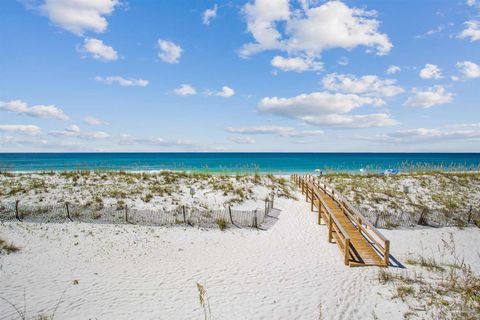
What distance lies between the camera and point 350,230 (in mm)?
12664

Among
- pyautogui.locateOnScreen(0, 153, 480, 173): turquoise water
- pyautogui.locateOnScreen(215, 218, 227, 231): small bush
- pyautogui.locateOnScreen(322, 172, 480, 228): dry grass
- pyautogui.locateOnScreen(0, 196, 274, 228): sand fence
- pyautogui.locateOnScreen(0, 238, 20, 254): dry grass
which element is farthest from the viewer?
pyautogui.locateOnScreen(0, 153, 480, 173): turquoise water

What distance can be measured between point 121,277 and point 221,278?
10.4 ft

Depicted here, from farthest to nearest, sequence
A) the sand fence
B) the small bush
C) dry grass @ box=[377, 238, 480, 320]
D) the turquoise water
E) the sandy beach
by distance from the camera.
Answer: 1. the turquoise water
2. the sand fence
3. the small bush
4. the sandy beach
5. dry grass @ box=[377, 238, 480, 320]

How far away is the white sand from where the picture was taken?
7.00m

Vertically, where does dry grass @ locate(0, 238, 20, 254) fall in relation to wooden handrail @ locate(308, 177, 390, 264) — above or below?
below

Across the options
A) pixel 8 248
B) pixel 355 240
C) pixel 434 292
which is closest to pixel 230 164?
pixel 355 240

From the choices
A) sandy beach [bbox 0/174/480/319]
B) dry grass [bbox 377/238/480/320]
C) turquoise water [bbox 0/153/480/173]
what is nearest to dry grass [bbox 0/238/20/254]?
sandy beach [bbox 0/174/480/319]

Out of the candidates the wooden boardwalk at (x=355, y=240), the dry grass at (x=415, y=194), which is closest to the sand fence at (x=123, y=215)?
the wooden boardwalk at (x=355, y=240)

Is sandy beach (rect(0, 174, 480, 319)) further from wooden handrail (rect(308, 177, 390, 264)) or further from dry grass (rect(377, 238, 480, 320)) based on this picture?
wooden handrail (rect(308, 177, 390, 264))

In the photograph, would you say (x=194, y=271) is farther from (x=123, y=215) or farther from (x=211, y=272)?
Result: (x=123, y=215)

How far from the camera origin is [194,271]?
9.27 m

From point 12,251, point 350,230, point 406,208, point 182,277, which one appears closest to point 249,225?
point 350,230

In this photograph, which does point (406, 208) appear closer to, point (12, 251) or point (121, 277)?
point (121, 277)

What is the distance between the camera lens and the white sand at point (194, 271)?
7.00 meters
